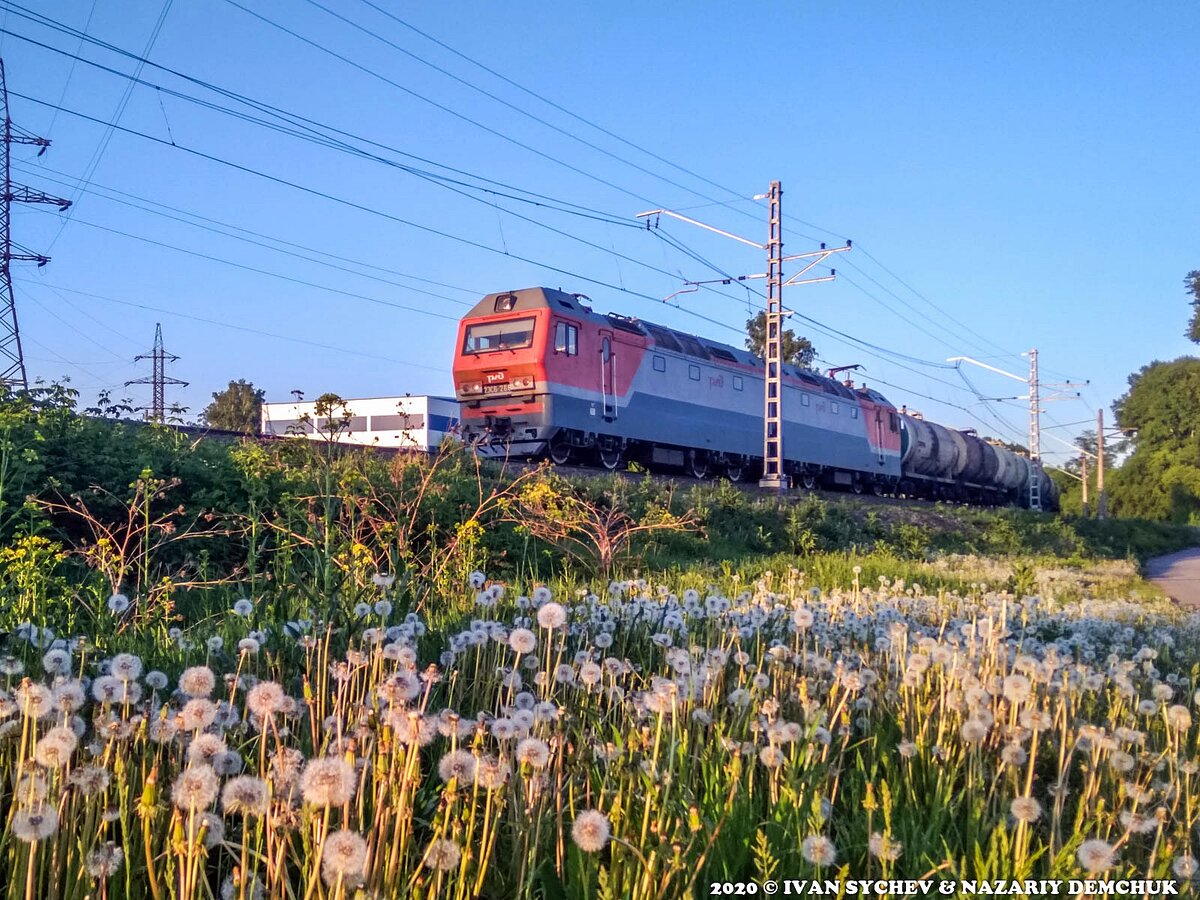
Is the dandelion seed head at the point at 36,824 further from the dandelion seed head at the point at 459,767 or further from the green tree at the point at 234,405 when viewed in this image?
the green tree at the point at 234,405

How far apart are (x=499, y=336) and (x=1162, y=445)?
60036 millimetres

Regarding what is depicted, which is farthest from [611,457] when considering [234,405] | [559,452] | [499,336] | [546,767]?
[234,405]

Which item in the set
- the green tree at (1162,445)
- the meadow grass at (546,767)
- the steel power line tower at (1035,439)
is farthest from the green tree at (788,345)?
the meadow grass at (546,767)

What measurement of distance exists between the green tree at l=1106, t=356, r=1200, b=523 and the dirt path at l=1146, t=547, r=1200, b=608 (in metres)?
43.3

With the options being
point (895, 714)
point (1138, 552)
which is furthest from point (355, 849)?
point (1138, 552)

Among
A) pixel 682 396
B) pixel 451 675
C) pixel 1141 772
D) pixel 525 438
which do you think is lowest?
pixel 1141 772

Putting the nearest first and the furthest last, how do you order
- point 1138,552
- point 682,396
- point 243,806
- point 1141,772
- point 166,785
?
point 243,806 → point 166,785 → point 1141,772 → point 682,396 → point 1138,552

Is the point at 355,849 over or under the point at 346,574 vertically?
under

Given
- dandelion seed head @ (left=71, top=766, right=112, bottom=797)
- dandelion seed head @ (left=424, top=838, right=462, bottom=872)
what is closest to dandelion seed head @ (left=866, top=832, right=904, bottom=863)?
dandelion seed head @ (left=424, top=838, right=462, bottom=872)

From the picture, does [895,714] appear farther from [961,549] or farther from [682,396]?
[682,396]

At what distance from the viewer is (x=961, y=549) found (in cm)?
1748

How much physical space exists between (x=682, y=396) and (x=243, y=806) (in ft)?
68.9

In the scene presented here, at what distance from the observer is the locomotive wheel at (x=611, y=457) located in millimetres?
20250

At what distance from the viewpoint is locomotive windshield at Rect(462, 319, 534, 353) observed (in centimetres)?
1886
